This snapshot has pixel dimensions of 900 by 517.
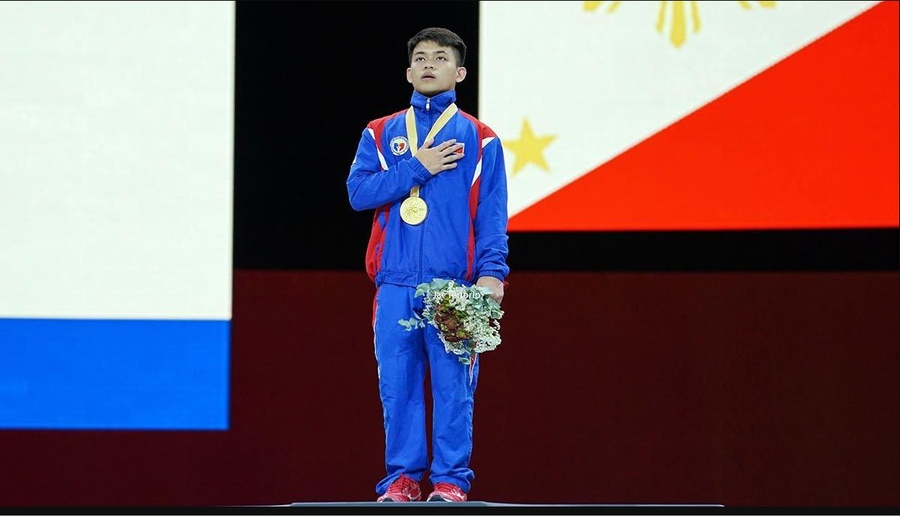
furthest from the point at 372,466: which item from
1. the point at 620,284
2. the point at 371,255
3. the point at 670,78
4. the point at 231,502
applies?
the point at 670,78

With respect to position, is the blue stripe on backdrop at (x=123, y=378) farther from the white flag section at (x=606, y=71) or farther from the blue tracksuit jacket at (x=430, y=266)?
the blue tracksuit jacket at (x=430, y=266)

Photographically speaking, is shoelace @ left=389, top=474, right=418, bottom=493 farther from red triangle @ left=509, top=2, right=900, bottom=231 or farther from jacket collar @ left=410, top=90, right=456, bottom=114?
red triangle @ left=509, top=2, right=900, bottom=231

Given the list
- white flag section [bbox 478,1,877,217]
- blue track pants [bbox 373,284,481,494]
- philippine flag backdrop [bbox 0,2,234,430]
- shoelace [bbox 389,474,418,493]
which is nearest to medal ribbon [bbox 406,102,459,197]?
blue track pants [bbox 373,284,481,494]

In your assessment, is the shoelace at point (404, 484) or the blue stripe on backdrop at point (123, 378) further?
the blue stripe on backdrop at point (123, 378)

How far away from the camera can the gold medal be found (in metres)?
3.88

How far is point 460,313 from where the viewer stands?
3.71 metres

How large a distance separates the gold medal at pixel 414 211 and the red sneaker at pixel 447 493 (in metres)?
0.78

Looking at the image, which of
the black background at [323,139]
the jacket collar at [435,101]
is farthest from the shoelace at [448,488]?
the black background at [323,139]

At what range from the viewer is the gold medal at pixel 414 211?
Answer: 388cm

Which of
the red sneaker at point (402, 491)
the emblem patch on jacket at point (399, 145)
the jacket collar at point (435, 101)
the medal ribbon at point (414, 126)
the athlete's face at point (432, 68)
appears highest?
the athlete's face at point (432, 68)

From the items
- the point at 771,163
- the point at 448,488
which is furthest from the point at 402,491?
the point at 771,163

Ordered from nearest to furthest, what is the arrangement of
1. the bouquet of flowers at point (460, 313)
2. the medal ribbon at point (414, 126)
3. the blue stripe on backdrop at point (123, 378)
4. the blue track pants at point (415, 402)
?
1. the bouquet of flowers at point (460, 313)
2. the blue track pants at point (415, 402)
3. the medal ribbon at point (414, 126)
4. the blue stripe on backdrop at point (123, 378)

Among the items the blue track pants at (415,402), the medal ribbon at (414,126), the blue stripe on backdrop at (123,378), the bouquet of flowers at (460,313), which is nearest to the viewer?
the bouquet of flowers at (460,313)

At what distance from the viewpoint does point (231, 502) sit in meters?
5.28
